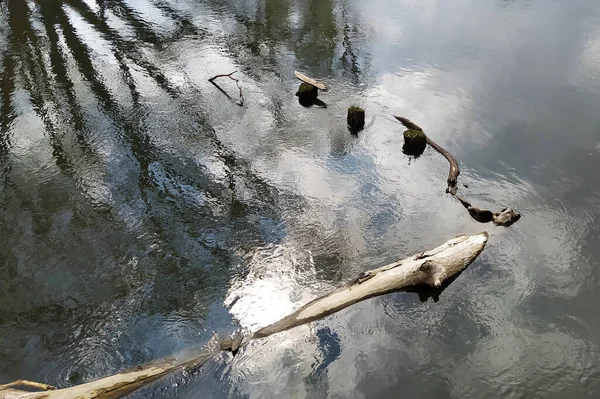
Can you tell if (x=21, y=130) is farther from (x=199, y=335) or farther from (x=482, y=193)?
(x=482, y=193)

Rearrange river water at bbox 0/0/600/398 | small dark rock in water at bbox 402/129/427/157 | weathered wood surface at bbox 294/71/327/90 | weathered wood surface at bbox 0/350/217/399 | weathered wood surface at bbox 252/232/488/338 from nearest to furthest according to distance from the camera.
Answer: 1. weathered wood surface at bbox 0/350/217/399
2. river water at bbox 0/0/600/398
3. weathered wood surface at bbox 252/232/488/338
4. small dark rock in water at bbox 402/129/427/157
5. weathered wood surface at bbox 294/71/327/90

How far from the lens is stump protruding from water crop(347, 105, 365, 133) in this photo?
9.15 m

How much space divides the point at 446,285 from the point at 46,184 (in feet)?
21.2

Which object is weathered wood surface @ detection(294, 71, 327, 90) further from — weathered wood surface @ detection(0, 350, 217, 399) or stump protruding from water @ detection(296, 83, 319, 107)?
weathered wood surface @ detection(0, 350, 217, 399)

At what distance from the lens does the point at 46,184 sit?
786 centimetres

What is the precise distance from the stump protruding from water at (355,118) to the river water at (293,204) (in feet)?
0.70

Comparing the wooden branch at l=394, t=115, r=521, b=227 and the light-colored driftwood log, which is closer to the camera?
the light-colored driftwood log

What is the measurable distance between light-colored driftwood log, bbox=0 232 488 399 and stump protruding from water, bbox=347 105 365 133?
11.3 ft

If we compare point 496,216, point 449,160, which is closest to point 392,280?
point 496,216

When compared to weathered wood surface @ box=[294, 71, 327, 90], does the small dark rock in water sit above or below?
above

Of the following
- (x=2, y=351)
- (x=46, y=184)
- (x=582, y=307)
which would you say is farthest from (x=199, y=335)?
(x=582, y=307)

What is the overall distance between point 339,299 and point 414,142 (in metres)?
3.95

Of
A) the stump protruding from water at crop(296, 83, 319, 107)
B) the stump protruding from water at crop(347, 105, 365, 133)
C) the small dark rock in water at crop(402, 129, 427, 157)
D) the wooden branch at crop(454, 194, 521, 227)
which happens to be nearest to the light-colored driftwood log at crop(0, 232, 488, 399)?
the wooden branch at crop(454, 194, 521, 227)

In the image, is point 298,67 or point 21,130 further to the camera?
point 298,67
